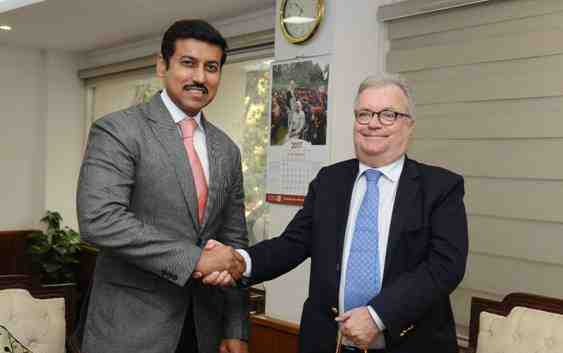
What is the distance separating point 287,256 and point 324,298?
0.25 m

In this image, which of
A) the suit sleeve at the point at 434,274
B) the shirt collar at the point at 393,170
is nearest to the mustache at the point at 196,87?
the shirt collar at the point at 393,170

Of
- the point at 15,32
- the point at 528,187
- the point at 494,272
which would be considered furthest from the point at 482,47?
the point at 15,32

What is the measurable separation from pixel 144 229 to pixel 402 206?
0.67 m

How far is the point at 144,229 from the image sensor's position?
172 centimetres

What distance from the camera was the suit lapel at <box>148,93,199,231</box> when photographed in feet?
5.91

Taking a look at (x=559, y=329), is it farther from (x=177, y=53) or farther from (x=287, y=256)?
(x=177, y=53)

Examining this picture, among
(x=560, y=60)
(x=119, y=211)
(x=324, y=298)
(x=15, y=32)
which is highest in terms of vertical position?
(x=15, y=32)

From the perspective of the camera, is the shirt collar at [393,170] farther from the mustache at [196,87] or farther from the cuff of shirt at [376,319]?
the mustache at [196,87]

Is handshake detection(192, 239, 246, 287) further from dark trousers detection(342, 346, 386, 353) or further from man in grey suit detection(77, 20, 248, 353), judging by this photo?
dark trousers detection(342, 346, 386, 353)

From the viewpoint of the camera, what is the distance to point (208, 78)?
188 centimetres

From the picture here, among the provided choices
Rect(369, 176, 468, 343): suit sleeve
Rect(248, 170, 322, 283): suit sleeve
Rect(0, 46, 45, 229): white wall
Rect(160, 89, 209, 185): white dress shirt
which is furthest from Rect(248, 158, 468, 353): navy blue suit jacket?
Rect(0, 46, 45, 229): white wall

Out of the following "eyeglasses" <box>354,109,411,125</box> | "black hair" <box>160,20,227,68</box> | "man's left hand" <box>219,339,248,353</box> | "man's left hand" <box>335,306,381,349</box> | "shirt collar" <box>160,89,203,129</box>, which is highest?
"black hair" <box>160,20,227,68</box>

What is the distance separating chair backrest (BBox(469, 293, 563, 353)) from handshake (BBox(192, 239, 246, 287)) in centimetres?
100

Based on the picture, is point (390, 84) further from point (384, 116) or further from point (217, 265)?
point (217, 265)
